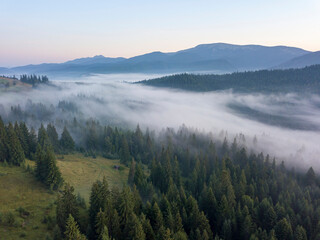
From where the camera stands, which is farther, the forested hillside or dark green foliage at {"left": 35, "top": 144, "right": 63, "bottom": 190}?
dark green foliage at {"left": 35, "top": 144, "right": 63, "bottom": 190}

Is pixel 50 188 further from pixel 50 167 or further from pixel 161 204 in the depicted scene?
pixel 161 204

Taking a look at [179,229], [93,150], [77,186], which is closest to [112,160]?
[93,150]

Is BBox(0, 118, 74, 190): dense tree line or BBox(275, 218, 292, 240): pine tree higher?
BBox(0, 118, 74, 190): dense tree line

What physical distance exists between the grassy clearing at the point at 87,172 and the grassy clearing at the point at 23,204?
1327 centimetres

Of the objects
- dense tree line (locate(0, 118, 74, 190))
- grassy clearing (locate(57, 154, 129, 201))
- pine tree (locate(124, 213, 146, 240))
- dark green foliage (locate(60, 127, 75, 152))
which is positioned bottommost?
grassy clearing (locate(57, 154, 129, 201))

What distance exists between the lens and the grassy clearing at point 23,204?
43.2 m

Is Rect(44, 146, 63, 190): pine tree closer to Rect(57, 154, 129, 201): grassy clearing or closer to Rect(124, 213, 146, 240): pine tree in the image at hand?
Rect(57, 154, 129, 201): grassy clearing

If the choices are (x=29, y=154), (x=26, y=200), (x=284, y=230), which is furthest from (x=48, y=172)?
(x=284, y=230)

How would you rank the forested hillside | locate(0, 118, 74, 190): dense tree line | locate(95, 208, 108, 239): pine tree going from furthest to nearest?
locate(0, 118, 74, 190): dense tree line → the forested hillside → locate(95, 208, 108, 239): pine tree

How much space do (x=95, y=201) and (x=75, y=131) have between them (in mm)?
121426

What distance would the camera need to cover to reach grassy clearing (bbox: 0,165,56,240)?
1702 inches

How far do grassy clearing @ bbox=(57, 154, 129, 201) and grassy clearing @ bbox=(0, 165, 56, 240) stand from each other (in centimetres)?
1327

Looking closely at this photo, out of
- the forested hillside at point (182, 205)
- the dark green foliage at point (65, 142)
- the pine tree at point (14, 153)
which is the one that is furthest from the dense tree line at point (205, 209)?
the dark green foliage at point (65, 142)

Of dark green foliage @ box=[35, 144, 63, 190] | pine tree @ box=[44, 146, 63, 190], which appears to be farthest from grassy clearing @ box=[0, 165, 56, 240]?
pine tree @ box=[44, 146, 63, 190]
